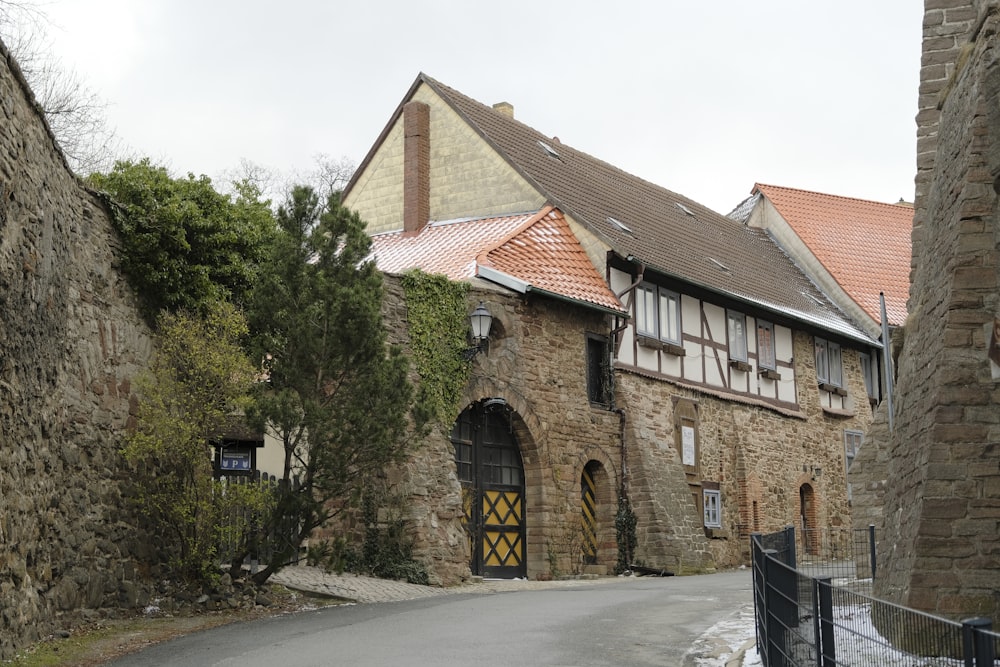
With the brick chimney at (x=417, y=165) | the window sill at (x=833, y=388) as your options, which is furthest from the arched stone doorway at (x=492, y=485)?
the window sill at (x=833, y=388)

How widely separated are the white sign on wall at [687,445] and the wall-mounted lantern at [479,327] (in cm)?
645

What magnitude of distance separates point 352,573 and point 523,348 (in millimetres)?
5430

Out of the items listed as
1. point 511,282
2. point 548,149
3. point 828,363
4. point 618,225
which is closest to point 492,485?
point 511,282

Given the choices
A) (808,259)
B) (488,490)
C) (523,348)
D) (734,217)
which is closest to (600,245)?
(523,348)

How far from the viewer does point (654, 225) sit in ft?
94.3

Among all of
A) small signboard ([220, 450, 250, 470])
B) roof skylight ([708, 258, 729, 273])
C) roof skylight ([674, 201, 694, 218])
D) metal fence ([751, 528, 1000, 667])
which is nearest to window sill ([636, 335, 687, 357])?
roof skylight ([708, 258, 729, 273])

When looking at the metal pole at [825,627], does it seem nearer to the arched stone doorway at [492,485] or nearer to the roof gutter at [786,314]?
the arched stone doorway at [492,485]

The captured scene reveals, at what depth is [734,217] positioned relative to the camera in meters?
38.2

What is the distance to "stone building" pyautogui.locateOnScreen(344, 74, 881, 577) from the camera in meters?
22.0

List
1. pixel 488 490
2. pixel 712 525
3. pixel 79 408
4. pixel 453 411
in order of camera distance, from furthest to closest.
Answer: pixel 712 525
pixel 488 490
pixel 453 411
pixel 79 408

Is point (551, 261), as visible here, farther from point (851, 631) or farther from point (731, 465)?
point (851, 631)

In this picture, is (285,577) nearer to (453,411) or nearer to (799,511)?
(453,411)

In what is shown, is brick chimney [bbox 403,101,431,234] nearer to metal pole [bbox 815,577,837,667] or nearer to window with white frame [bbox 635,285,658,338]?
window with white frame [bbox 635,285,658,338]

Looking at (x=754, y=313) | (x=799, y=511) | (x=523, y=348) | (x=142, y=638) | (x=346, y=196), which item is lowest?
(x=142, y=638)
